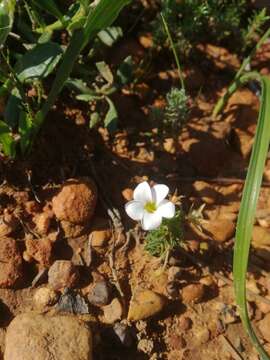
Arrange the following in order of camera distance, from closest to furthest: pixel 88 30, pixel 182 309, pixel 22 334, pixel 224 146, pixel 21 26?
pixel 22 334
pixel 88 30
pixel 182 309
pixel 21 26
pixel 224 146

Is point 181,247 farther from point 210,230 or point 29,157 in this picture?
point 29,157

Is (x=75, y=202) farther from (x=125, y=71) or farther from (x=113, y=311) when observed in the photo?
(x=125, y=71)

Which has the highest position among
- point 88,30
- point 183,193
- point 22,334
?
point 88,30

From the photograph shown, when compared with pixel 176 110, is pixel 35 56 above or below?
above

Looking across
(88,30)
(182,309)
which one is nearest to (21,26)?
(88,30)

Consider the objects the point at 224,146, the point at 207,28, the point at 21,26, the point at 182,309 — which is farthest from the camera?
the point at 207,28

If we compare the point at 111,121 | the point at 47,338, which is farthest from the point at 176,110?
the point at 47,338
